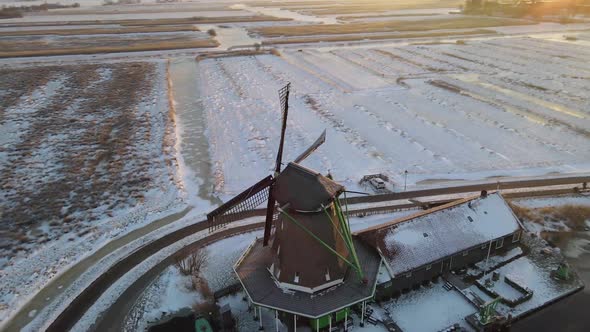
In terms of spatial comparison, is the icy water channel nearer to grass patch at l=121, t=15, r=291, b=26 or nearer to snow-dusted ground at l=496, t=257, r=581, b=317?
snow-dusted ground at l=496, t=257, r=581, b=317

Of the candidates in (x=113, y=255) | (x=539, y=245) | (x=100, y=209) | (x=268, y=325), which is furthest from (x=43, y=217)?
(x=539, y=245)

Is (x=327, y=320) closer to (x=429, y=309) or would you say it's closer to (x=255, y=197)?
(x=429, y=309)

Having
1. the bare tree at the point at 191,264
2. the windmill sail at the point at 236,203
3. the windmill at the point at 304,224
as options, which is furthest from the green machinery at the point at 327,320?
the bare tree at the point at 191,264

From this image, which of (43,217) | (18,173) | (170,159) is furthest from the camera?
(170,159)

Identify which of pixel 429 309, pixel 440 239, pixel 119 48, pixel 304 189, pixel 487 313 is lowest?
pixel 429 309

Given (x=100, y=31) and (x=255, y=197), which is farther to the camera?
(x=100, y=31)

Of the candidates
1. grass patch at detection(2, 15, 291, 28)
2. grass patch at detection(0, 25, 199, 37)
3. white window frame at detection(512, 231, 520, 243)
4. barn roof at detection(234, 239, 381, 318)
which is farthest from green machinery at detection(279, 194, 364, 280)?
grass patch at detection(2, 15, 291, 28)

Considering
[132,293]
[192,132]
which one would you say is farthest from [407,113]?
[132,293]

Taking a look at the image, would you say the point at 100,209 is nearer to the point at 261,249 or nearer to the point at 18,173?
the point at 18,173
